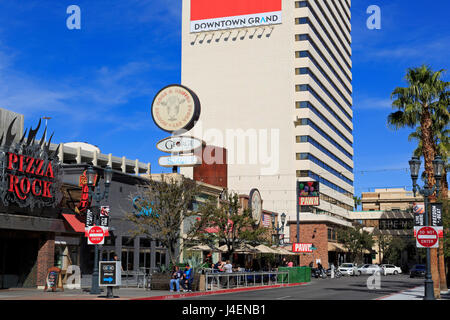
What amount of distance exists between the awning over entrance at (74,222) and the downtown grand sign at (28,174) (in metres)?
1.44

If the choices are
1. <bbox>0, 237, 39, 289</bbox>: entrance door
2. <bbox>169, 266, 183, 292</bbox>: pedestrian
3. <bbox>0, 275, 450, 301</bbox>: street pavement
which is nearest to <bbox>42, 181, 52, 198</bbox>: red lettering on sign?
<bbox>0, 237, 39, 289</bbox>: entrance door

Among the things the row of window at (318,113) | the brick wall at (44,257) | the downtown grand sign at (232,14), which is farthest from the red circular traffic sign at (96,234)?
the downtown grand sign at (232,14)

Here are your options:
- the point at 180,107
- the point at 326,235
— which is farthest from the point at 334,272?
the point at 180,107

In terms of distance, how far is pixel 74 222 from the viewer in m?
34.4

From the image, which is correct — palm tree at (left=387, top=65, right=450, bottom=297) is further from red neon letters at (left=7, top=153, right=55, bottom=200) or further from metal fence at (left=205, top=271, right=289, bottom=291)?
red neon letters at (left=7, top=153, right=55, bottom=200)

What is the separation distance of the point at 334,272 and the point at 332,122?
156ft

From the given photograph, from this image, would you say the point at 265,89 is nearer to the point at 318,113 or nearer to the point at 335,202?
the point at 318,113

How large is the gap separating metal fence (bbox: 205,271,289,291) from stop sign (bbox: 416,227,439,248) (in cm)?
1185

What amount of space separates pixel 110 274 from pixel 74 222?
9996 millimetres

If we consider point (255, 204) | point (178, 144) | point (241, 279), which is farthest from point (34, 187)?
point (255, 204)

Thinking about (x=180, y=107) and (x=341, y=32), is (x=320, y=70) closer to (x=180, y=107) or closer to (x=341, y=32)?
(x=341, y=32)

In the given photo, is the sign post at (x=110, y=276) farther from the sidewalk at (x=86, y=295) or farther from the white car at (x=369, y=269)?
the white car at (x=369, y=269)
